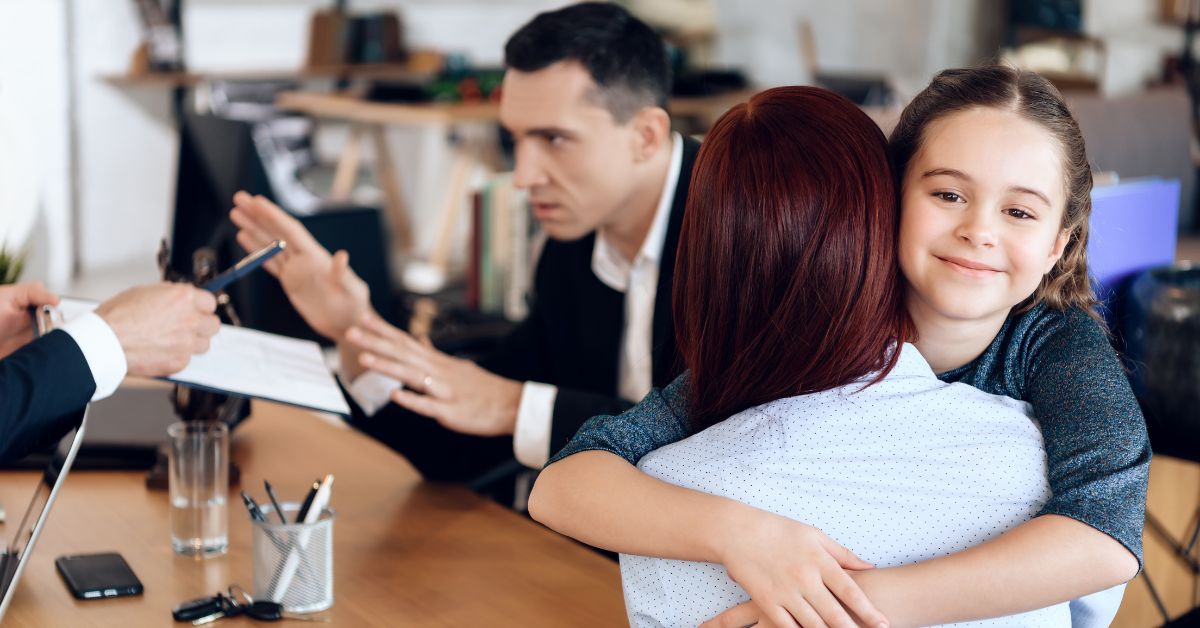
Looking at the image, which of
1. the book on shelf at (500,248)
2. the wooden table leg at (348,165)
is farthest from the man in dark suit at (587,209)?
the wooden table leg at (348,165)

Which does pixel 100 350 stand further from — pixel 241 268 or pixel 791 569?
pixel 791 569

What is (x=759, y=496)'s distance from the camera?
1.01m

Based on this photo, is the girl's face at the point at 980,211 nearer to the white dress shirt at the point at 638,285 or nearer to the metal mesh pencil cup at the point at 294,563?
the metal mesh pencil cup at the point at 294,563

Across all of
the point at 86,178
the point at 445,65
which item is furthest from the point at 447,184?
the point at 86,178

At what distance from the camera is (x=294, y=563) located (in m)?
1.27

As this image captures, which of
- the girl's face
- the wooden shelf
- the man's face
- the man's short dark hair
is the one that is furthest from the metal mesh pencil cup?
the wooden shelf

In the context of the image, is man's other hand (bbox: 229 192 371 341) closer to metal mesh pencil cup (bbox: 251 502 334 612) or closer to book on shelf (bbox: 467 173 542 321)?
metal mesh pencil cup (bbox: 251 502 334 612)

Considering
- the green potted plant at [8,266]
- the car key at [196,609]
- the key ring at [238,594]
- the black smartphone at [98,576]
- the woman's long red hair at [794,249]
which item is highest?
the woman's long red hair at [794,249]

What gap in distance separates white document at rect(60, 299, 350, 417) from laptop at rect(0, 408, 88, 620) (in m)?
0.18

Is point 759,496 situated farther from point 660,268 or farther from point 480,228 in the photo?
point 480,228

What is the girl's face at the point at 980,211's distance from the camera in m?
1.09

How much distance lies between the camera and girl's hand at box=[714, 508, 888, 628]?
97 centimetres

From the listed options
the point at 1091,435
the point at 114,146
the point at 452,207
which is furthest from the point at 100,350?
the point at 114,146

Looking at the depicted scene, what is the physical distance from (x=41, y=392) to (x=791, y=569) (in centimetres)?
82
